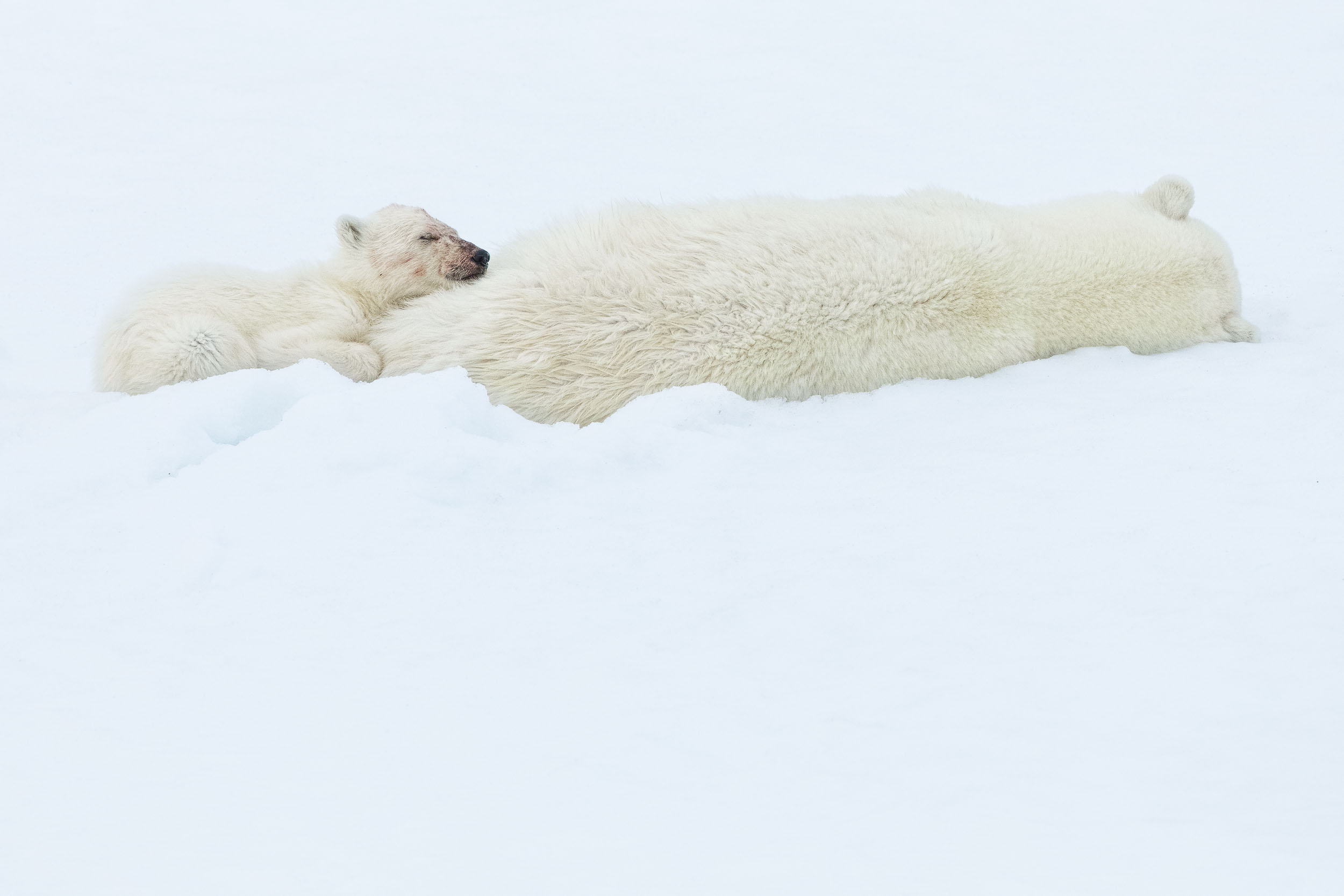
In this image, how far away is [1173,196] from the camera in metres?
A: 4.36

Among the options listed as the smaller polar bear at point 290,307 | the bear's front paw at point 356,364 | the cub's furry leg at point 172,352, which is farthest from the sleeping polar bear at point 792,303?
the cub's furry leg at point 172,352

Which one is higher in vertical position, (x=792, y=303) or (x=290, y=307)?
(x=792, y=303)

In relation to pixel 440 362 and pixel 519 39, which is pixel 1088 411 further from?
pixel 519 39

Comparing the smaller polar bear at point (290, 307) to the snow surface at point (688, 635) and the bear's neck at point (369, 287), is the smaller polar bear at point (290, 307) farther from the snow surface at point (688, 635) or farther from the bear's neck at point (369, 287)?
the snow surface at point (688, 635)

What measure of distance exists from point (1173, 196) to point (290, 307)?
3.42 m

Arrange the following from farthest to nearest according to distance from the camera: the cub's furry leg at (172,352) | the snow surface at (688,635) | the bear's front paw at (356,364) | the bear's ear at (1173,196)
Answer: the bear's ear at (1173,196)
the bear's front paw at (356,364)
the cub's furry leg at (172,352)
the snow surface at (688,635)

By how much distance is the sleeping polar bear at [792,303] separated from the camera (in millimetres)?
3572

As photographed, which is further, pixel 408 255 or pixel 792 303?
pixel 408 255

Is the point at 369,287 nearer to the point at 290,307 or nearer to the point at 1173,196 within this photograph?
the point at 290,307

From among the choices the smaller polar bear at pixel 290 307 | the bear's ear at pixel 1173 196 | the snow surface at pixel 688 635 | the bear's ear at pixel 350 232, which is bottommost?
the snow surface at pixel 688 635

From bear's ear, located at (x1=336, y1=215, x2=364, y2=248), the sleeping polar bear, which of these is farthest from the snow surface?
bear's ear, located at (x1=336, y1=215, x2=364, y2=248)

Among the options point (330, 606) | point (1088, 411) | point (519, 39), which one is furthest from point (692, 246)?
point (519, 39)

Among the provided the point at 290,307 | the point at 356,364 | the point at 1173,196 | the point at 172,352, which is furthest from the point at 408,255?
the point at 1173,196

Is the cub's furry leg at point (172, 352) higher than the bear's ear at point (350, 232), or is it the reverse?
the bear's ear at point (350, 232)
